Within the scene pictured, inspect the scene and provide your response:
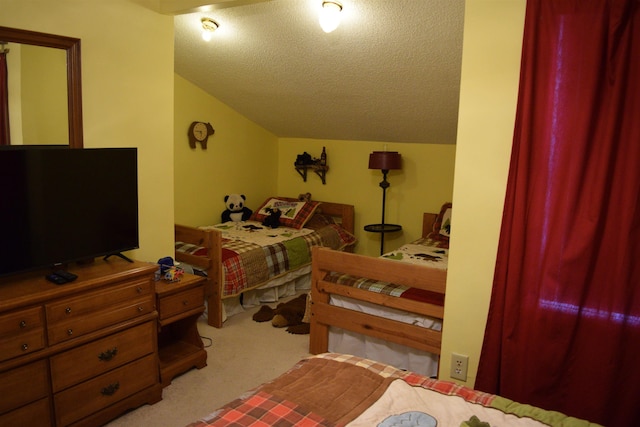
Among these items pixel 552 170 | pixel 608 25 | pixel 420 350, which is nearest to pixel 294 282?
pixel 420 350

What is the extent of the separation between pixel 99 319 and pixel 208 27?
2.10 m

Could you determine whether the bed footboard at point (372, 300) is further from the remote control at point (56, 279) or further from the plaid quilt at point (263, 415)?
the remote control at point (56, 279)

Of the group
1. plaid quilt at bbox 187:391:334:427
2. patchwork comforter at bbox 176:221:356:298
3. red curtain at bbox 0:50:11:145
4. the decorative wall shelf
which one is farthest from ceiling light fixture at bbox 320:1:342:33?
the decorative wall shelf

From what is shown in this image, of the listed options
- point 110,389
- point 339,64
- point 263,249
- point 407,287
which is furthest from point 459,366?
point 339,64

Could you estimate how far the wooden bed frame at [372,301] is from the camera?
2.46 meters

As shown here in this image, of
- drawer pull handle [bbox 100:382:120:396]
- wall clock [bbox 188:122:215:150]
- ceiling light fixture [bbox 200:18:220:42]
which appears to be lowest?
drawer pull handle [bbox 100:382:120:396]

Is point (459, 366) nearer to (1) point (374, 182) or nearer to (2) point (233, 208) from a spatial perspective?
(1) point (374, 182)

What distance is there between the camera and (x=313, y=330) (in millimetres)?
3062

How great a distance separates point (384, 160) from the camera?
4.40 meters

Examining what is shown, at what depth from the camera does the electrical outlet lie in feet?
7.16

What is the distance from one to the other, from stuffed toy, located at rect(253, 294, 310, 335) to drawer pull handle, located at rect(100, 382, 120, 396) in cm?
143

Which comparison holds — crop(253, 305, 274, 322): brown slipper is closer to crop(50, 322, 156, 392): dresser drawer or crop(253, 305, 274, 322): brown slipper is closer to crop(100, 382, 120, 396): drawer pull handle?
crop(50, 322, 156, 392): dresser drawer

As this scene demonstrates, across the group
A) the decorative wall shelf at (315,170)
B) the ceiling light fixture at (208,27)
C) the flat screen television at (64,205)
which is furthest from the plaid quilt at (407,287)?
the ceiling light fixture at (208,27)

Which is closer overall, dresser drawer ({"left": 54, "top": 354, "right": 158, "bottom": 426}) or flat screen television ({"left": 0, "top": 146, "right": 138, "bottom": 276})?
flat screen television ({"left": 0, "top": 146, "right": 138, "bottom": 276})
